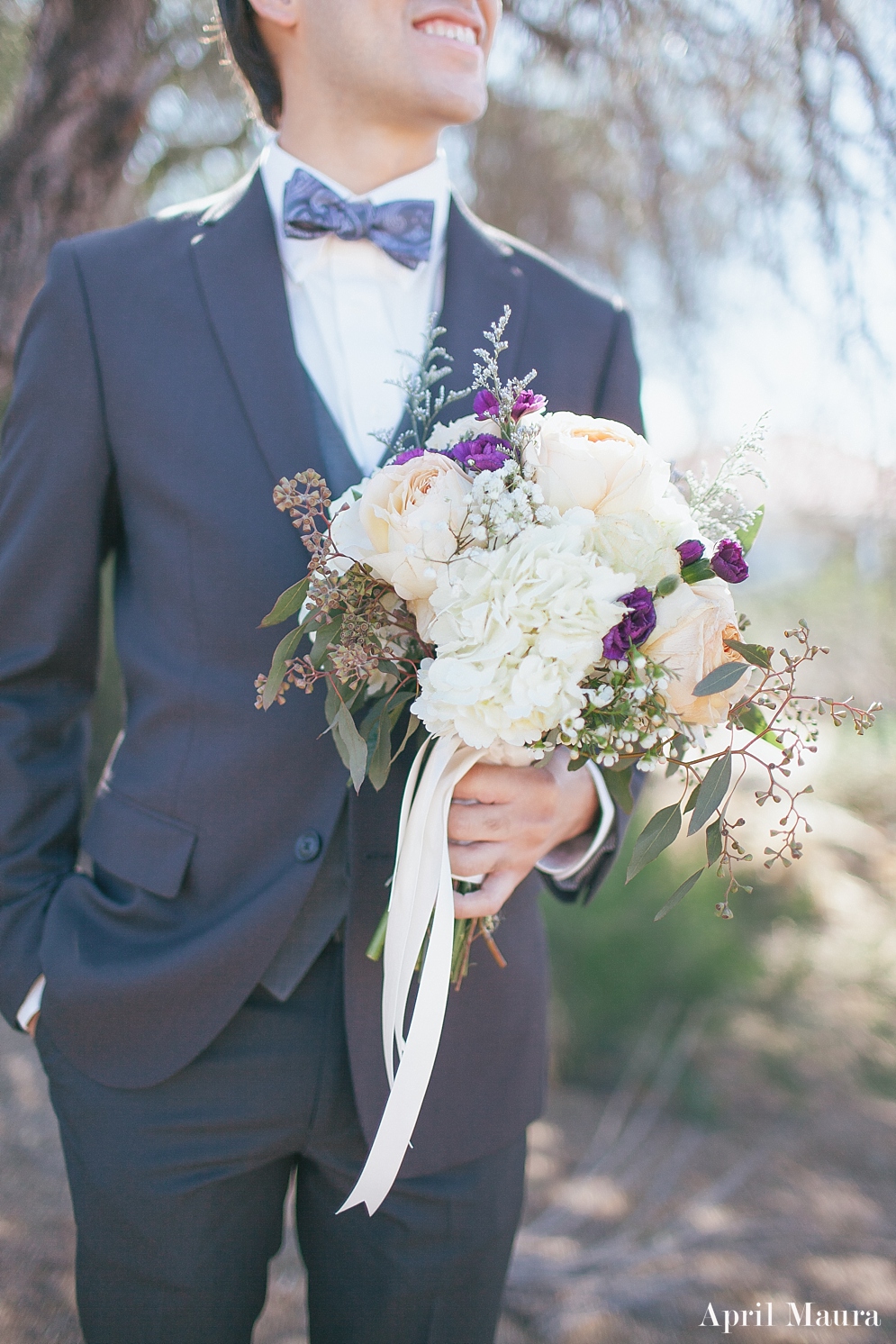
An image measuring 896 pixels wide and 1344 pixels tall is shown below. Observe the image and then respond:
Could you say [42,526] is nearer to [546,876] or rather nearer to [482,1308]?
[546,876]

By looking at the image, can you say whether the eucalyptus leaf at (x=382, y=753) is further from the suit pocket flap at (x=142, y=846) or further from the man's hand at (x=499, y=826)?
the suit pocket flap at (x=142, y=846)

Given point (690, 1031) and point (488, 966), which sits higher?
point (488, 966)

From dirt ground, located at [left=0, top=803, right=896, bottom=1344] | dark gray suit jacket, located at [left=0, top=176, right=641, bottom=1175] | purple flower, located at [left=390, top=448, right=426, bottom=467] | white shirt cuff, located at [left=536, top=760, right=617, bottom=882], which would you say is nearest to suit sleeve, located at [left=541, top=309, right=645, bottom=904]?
white shirt cuff, located at [left=536, top=760, right=617, bottom=882]

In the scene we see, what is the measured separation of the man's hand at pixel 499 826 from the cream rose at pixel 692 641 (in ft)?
0.99

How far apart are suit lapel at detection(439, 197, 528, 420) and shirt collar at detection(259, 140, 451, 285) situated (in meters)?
0.04

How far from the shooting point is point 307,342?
1.68m

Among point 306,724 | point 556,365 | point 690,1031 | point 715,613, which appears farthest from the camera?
point 690,1031

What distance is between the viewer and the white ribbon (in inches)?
48.4

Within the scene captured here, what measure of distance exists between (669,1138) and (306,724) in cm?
282

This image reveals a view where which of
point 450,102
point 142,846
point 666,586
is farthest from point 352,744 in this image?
point 450,102

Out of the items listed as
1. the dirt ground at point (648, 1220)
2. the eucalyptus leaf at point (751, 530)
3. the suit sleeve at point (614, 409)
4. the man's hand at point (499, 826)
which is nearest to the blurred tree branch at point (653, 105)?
the suit sleeve at point (614, 409)

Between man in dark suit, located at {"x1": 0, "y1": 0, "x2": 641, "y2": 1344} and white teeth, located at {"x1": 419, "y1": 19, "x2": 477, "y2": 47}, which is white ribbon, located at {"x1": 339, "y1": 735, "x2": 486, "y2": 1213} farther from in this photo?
white teeth, located at {"x1": 419, "y1": 19, "x2": 477, "y2": 47}

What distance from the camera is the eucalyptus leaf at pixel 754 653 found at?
1.11 metres

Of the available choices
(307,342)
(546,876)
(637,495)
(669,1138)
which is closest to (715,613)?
(637,495)
